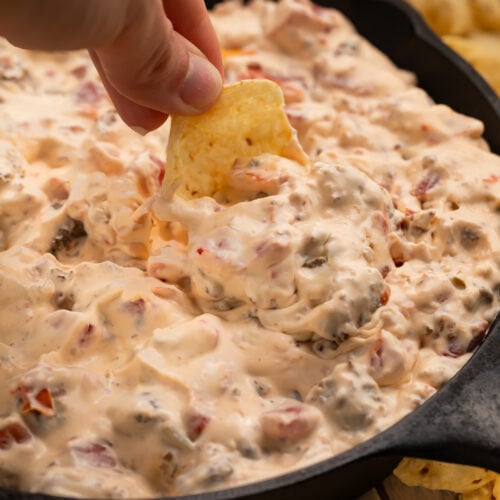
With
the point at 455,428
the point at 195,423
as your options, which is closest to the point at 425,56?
the point at 455,428

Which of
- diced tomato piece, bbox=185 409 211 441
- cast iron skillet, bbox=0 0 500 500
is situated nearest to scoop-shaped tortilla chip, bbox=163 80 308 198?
diced tomato piece, bbox=185 409 211 441

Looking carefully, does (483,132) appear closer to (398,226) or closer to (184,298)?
(398,226)

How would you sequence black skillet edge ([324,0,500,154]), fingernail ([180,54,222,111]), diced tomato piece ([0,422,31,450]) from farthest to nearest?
black skillet edge ([324,0,500,154]) → fingernail ([180,54,222,111]) → diced tomato piece ([0,422,31,450])

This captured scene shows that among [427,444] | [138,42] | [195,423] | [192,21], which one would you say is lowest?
[195,423]

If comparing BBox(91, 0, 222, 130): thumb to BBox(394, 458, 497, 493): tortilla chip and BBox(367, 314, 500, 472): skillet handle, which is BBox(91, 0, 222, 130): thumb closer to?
BBox(367, 314, 500, 472): skillet handle

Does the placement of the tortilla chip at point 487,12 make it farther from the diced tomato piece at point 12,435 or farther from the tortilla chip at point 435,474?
the diced tomato piece at point 12,435

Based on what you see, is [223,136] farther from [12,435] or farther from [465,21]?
[465,21]
